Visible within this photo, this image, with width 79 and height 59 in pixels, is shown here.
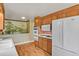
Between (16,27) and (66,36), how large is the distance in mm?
6706

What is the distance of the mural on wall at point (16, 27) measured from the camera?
8.17 metres

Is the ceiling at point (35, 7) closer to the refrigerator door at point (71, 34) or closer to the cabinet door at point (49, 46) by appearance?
the refrigerator door at point (71, 34)

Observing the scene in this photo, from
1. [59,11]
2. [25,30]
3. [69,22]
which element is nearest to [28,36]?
[25,30]

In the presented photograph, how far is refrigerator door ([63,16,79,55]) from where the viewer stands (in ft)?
8.12

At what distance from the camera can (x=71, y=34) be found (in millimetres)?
2635

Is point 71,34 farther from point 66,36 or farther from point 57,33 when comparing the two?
point 57,33

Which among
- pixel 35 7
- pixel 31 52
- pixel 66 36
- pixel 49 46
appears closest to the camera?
pixel 66 36

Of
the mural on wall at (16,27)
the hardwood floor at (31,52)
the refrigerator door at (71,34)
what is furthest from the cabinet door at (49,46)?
the mural on wall at (16,27)

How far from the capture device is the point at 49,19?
5230 mm

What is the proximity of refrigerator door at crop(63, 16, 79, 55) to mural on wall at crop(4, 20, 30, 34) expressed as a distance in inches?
232

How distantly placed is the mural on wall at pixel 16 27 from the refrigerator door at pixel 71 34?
19.3 ft

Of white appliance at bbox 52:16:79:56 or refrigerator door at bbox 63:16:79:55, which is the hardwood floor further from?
refrigerator door at bbox 63:16:79:55

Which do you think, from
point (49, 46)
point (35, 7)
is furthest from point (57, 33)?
point (49, 46)

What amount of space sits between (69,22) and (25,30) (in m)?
6.99
